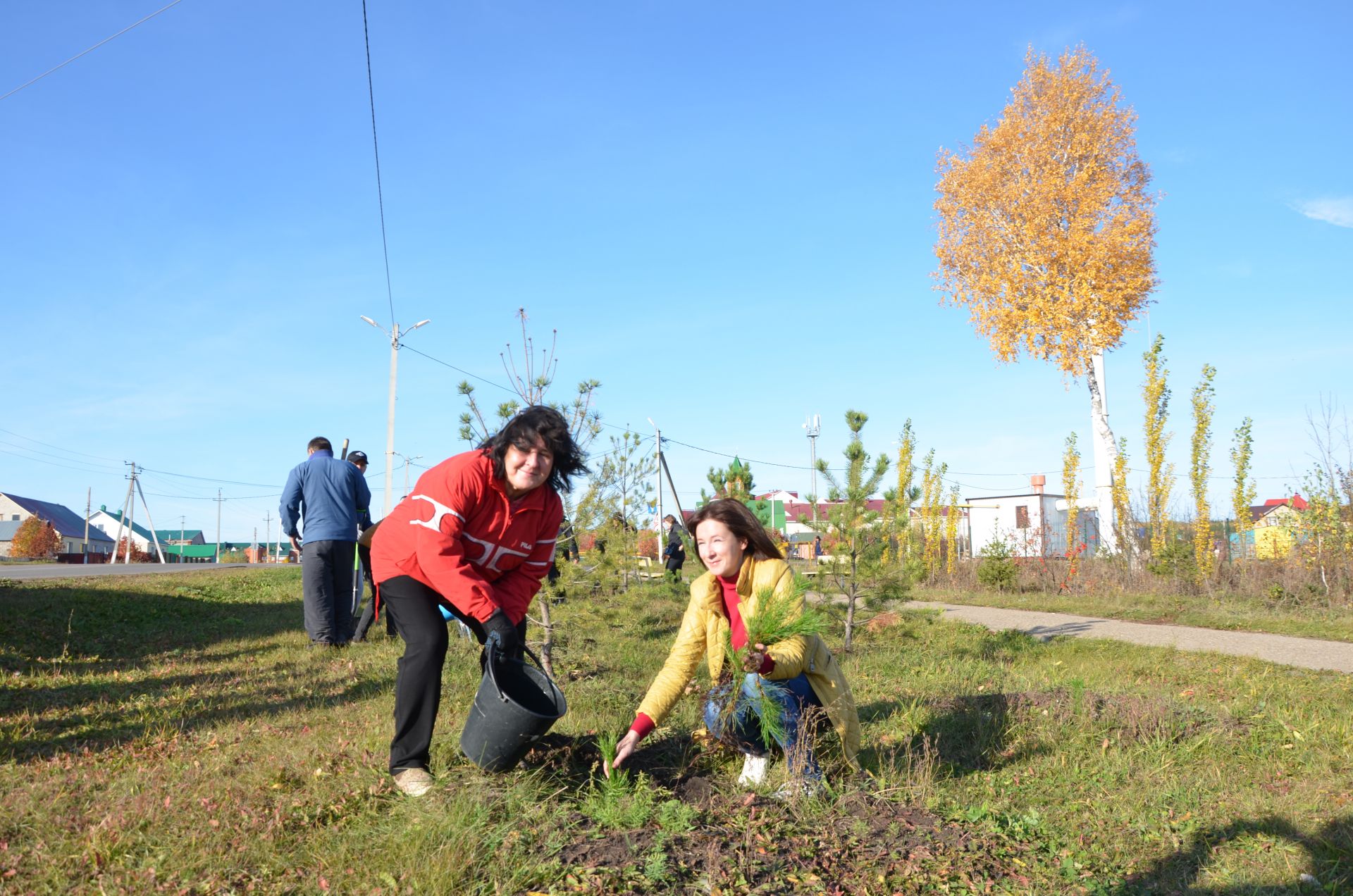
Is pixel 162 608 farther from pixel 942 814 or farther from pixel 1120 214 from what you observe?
pixel 1120 214

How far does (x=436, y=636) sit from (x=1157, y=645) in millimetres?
7343

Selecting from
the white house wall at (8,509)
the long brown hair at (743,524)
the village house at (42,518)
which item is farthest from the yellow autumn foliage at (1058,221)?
the white house wall at (8,509)

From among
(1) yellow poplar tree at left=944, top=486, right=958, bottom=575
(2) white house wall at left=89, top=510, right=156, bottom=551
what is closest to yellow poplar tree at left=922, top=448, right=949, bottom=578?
(1) yellow poplar tree at left=944, top=486, right=958, bottom=575

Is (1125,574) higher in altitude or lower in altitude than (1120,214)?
lower

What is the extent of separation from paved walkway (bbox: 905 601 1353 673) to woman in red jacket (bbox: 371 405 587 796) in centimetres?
575

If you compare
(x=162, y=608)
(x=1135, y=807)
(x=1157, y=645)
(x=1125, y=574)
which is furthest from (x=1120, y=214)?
(x=162, y=608)

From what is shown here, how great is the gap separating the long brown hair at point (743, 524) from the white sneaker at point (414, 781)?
135cm

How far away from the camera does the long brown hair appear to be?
372 cm

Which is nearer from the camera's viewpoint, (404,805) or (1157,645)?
(404,805)

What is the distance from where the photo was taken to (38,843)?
2838mm

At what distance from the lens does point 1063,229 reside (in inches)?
699

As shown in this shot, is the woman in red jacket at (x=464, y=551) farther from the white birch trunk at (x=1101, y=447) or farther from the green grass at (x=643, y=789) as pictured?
the white birch trunk at (x=1101, y=447)

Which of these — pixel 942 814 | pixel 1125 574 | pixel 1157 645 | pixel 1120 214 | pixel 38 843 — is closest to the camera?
pixel 38 843

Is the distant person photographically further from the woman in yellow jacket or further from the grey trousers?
the woman in yellow jacket
